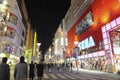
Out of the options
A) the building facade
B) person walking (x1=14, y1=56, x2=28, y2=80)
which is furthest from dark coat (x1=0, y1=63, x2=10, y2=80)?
the building facade

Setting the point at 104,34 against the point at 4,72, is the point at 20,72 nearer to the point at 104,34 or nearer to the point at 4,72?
the point at 4,72

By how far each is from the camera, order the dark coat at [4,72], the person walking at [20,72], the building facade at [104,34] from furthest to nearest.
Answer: the building facade at [104,34] < the person walking at [20,72] < the dark coat at [4,72]

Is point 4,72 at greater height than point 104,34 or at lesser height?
Result: lesser

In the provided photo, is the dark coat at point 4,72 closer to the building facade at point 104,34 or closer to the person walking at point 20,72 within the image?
the person walking at point 20,72

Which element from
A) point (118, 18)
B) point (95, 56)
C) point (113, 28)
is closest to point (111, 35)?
point (113, 28)

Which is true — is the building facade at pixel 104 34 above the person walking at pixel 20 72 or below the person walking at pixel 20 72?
above

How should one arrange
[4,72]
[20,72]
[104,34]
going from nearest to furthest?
[4,72] < [20,72] < [104,34]

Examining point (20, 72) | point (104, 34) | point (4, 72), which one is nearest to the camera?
point (4, 72)

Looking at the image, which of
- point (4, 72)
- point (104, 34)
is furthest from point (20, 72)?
point (104, 34)

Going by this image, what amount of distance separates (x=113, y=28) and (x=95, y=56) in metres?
11.3

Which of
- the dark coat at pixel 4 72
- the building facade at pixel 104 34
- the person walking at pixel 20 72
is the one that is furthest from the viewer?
the building facade at pixel 104 34

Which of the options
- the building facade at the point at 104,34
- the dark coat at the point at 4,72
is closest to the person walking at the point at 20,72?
the dark coat at the point at 4,72

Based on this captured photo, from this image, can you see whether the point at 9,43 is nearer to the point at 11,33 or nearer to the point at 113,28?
the point at 11,33

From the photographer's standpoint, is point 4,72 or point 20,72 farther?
point 20,72
